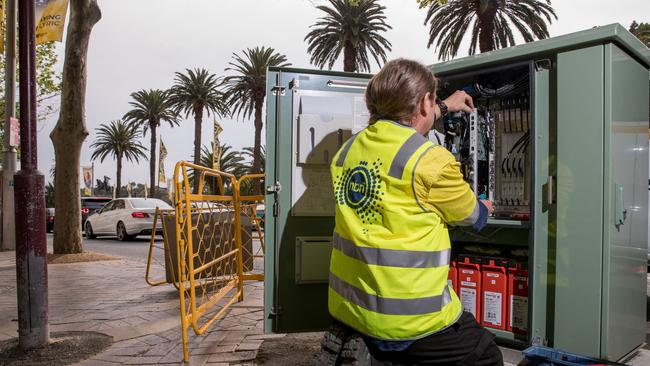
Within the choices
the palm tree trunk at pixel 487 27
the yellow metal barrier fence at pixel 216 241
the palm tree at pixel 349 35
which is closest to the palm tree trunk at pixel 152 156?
the palm tree at pixel 349 35

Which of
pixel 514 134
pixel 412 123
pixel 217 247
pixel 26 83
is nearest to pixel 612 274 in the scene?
pixel 514 134

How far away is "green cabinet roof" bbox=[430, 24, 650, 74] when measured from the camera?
10.1ft

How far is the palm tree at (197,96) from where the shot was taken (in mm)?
40719

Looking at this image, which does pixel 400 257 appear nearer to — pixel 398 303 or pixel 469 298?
pixel 398 303

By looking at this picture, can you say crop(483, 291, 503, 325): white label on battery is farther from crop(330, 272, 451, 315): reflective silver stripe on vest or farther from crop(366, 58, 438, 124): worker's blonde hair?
crop(366, 58, 438, 124): worker's blonde hair

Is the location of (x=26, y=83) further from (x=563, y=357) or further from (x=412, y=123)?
(x=563, y=357)

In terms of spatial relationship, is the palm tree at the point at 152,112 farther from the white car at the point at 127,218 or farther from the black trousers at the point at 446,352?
the black trousers at the point at 446,352

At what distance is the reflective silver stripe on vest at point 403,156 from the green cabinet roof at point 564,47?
188cm

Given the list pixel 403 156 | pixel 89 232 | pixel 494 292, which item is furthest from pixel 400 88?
pixel 89 232

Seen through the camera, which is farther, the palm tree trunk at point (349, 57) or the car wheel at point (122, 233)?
the palm tree trunk at point (349, 57)

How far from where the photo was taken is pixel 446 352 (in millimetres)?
1789

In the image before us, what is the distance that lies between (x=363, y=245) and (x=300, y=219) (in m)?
2.50

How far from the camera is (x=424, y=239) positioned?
178 cm

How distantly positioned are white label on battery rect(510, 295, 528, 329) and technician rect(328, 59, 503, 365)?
206 centimetres
